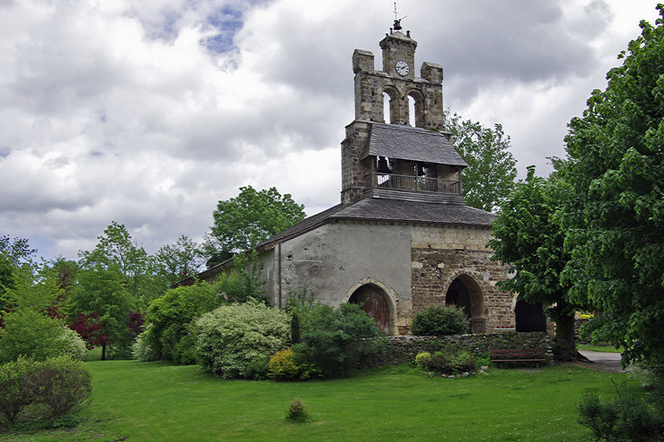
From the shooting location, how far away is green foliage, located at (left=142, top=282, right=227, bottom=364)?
77.6 feet

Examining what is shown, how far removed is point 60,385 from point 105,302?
18.4 meters

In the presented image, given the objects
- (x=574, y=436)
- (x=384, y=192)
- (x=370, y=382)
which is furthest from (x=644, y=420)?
(x=384, y=192)

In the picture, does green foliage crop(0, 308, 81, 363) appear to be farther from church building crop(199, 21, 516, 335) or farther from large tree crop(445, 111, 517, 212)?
large tree crop(445, 111, 517, 212)

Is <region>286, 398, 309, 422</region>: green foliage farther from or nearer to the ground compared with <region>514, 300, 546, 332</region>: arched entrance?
nearer to the ground

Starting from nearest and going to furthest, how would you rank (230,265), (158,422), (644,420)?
(644,420) → (158,422) → (230,265)

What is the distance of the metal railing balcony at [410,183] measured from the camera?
2792 centimetres

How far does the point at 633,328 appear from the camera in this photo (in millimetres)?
8109

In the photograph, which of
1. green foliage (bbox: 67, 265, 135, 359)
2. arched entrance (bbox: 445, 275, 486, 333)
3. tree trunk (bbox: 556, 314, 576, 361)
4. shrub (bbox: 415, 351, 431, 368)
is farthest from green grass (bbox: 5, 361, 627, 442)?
green foliage (bbox: 67, 265, 135, 359)

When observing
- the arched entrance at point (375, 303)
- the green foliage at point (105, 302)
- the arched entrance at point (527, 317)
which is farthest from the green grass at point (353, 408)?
the green foliage at point (105, 302)

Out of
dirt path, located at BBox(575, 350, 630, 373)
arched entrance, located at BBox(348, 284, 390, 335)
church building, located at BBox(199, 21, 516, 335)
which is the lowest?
dirt path, located at BBox(575, 350, 630, 373)

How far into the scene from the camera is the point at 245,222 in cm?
4547

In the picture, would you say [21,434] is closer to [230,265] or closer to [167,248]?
[230,265]

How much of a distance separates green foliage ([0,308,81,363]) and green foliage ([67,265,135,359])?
49.7ft

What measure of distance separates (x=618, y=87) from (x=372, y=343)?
11520mm
